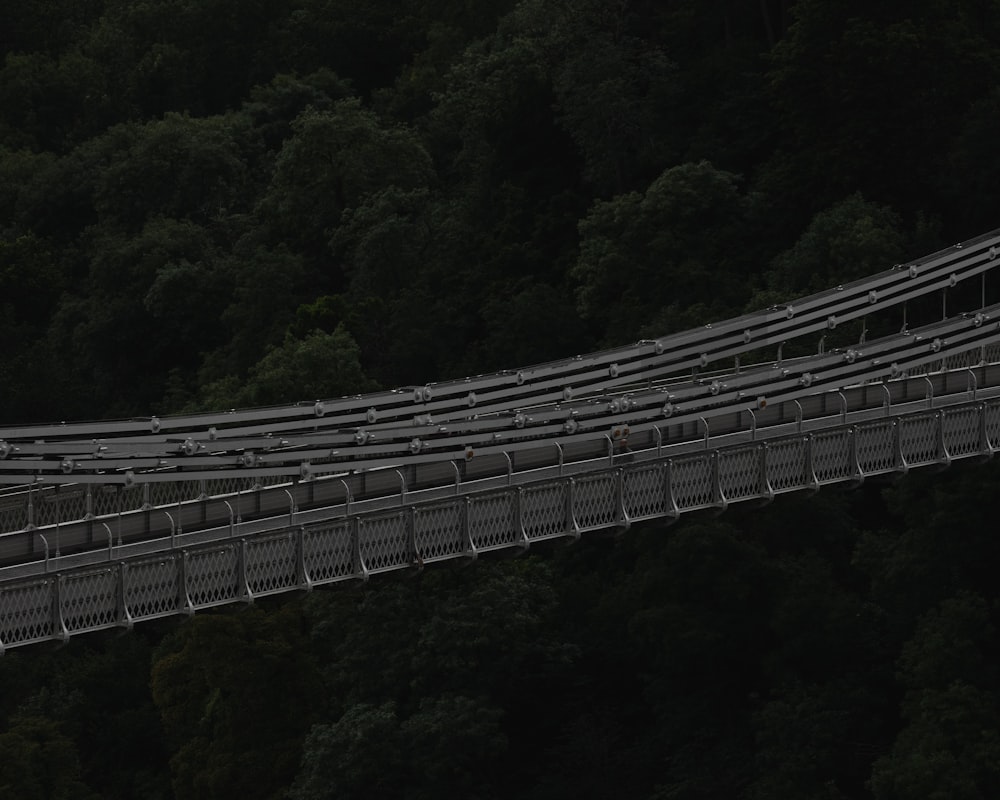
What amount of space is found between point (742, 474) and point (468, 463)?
6.11 m

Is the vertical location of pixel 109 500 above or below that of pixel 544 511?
above

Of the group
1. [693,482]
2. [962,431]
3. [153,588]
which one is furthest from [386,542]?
[962,431]

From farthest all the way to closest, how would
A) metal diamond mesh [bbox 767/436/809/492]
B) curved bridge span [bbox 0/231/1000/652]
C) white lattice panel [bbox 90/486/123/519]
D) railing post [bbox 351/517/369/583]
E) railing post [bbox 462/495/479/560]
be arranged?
white lattice panel [bbox 90/486/123/519] → metal diamond mesh [bbox 767/436/809/492] → railing post [bbox 462/495/479/560] → railing post [bbox 351/517/369/583] → curved bridge span [bbox 0/231/1000/652]

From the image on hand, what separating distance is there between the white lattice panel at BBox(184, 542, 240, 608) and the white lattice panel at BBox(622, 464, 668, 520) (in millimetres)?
8558

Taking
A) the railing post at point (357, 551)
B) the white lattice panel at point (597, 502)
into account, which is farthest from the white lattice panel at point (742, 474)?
the railing post at point (357, 551)

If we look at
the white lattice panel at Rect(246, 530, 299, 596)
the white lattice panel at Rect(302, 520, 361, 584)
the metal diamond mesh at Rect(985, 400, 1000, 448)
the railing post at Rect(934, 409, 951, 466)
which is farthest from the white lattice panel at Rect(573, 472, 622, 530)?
the metal diamond mesh at Rect(985, 400, 1000, 448)

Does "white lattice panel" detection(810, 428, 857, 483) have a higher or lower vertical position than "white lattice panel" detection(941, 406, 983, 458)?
lower

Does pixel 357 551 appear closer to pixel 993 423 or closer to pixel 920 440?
pixel 920 440

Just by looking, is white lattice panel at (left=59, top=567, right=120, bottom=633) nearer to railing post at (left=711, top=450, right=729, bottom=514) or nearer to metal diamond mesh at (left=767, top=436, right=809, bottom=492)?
railing post at (left=711, top=450, right=729, bottom=514)

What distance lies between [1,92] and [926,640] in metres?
65.7

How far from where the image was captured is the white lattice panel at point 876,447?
5878 centimetres

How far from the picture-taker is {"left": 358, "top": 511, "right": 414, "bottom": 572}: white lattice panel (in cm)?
5322

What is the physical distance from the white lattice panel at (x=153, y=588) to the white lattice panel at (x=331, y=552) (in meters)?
2.74

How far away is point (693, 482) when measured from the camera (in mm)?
56938
